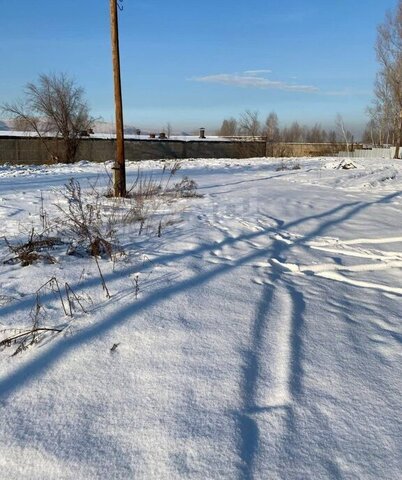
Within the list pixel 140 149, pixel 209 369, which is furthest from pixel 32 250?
pixel 140 149

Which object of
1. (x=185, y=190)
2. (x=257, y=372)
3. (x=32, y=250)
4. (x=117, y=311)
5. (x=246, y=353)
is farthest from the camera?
(x=185, y=190)

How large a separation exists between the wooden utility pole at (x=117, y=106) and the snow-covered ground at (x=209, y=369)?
4.38 metres

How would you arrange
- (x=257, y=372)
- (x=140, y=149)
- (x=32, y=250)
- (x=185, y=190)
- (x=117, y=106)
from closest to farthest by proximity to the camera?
(x=257, y=372) < (x=32, y=250) < (x=117, y=106) < (x=185, y=190) < (x=140, y=149)

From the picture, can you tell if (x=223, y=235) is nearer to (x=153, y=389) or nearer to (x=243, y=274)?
(x=243, y=274)

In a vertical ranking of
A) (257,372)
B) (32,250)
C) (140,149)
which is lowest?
(257,372)

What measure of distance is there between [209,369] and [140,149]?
30830 millimetres

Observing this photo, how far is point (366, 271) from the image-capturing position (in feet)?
13.9

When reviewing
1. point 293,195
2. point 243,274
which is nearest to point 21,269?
point 243,274

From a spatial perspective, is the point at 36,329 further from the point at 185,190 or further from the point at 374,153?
the point at 374,153

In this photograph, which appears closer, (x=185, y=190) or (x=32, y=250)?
(x=32, y=250)

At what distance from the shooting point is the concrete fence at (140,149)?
92.8 ft

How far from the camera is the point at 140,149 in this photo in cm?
3191

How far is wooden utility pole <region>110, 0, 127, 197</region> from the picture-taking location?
870cm

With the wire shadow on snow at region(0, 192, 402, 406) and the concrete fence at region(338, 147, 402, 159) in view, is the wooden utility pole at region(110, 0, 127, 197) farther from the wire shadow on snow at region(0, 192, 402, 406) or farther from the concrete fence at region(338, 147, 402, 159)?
the concrete fence at region(338, 147, 402, 159)
